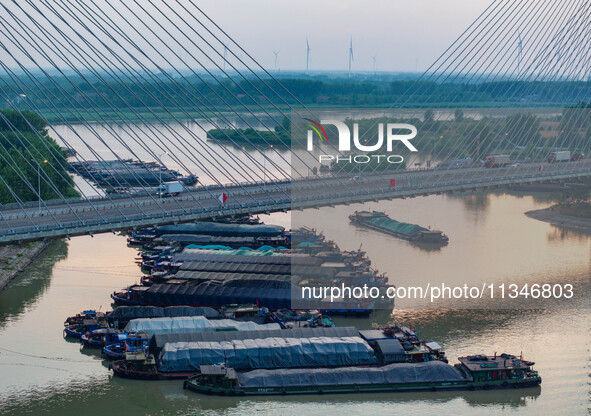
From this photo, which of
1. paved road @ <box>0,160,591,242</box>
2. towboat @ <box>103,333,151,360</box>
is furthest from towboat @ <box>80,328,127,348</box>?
paved road @ <box>0,160,591,242</box>

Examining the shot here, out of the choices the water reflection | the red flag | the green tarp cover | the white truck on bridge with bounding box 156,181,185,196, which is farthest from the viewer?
the green tarp cover

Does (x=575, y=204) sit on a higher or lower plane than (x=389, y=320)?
higher

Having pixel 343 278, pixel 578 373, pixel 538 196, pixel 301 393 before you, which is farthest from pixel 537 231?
pixel 301 393

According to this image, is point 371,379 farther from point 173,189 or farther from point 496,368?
point 173,189

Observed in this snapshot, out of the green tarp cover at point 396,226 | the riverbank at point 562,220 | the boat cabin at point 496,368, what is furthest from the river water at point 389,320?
the riverbank at point 562,220

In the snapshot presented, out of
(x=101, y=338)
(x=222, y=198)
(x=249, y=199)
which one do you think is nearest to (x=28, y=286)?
(x=101, y=338)

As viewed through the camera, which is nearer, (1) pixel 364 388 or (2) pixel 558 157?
(1) pixel 364 388

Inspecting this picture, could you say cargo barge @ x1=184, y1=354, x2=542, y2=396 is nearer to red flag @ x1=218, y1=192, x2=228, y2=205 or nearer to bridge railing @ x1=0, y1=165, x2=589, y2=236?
bridge railing @ x1=0, y1=165, x2=589, y2=236

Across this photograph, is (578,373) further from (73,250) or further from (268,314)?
(73,250)
